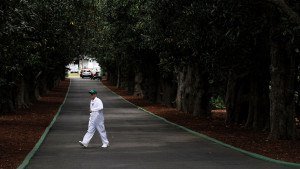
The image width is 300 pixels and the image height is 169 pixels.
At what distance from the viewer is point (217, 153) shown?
1438 centimetres

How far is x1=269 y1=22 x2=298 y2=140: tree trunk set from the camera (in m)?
17.9

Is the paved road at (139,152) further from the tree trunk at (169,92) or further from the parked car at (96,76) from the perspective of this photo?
the parked car at (96,76)

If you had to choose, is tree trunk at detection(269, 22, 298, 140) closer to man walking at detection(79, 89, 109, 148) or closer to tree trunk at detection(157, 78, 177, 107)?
man walking at detection(79, 89, 109, 148)

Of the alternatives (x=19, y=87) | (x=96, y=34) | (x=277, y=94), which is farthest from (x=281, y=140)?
(x=96, y=34)

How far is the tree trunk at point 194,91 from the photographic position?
102 ft

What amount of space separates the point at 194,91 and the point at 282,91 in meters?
14.3

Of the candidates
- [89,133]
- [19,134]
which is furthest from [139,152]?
[19,134]

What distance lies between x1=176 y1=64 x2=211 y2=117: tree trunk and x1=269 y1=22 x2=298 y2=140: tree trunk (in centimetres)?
1244

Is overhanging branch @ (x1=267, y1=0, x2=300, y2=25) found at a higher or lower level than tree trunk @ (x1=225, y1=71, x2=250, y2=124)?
higher

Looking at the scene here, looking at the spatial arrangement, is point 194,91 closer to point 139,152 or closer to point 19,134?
point 19,134

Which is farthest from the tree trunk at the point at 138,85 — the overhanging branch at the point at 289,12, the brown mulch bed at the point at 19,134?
the overhanging branch at the point at 289,12

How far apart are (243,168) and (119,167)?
2.59 meters

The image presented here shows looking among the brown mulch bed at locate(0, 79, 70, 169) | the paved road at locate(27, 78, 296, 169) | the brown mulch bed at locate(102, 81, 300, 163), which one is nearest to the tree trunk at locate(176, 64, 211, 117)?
the brown mulch bed at locate(102, 81, 300, 163)

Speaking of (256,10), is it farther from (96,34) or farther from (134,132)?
(96,34)
